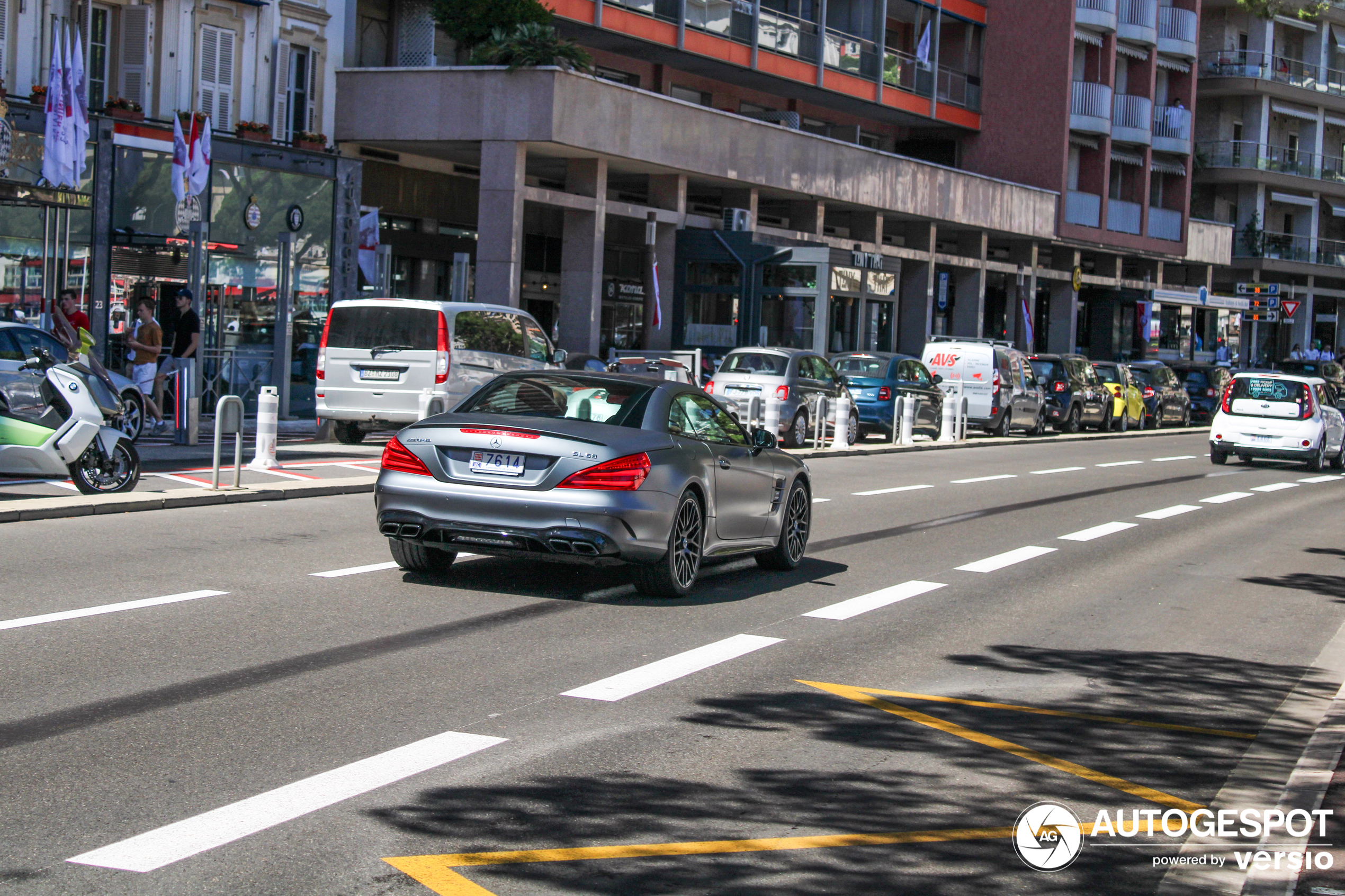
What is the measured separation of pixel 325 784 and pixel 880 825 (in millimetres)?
1909

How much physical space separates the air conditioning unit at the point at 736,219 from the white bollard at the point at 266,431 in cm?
2090

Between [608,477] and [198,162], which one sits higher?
[198,162]

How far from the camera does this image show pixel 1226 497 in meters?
22.5

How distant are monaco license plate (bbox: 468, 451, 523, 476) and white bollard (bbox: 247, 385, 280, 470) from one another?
808 centimetres

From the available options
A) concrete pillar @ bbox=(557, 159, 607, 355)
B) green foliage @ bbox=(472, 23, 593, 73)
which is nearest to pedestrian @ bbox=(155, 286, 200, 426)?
green foliage @ bbox=(472, 23, 593, 73)

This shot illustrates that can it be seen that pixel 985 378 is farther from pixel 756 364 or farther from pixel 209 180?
pixel 209 180

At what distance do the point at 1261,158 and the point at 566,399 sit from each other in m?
68.5

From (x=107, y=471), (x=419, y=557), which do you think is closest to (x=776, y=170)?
(x=107, y=471)

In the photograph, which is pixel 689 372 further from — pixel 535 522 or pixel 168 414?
pixel 535 522

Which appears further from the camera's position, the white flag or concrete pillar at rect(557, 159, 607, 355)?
concrete pillar at rect(557, 159, 607, 355)

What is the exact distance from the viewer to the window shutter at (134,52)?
1022 inches

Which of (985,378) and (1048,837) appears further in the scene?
(985,378)

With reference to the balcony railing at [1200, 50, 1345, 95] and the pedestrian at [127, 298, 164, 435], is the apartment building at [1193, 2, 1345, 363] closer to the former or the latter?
the balcony railing at [1200, 50, 1345, 95]

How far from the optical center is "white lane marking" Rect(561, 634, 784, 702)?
24.6 feet
